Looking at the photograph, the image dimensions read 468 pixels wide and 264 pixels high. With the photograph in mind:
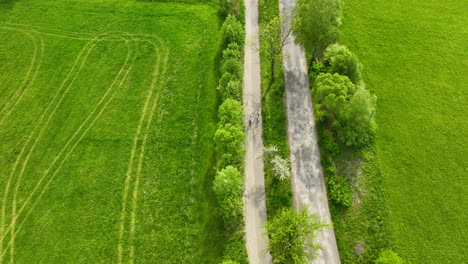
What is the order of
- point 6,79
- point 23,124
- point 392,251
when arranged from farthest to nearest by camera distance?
point 6,79
point 23,124
point 392,251

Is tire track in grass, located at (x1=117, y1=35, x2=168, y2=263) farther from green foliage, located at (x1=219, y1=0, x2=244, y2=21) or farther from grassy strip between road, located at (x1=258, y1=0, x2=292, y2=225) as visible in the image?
grassy strip between road, located at (x1=258, y1=0, x2=292, y2=225)

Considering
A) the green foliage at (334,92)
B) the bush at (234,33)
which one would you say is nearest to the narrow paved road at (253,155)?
the bush at (234,33)

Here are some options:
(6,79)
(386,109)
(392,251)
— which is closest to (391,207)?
(392,251)

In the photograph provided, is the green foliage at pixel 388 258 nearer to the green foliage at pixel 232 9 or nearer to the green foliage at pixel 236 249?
the green foliage at pixel 236 249

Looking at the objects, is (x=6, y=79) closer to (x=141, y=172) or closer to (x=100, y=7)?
(x=100, y=7)

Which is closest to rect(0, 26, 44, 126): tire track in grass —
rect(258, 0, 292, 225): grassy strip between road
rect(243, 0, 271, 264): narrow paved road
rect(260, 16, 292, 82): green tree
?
rect(243, 0, 271, 264): narrow paved road

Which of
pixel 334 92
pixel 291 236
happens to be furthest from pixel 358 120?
pixel 291 236

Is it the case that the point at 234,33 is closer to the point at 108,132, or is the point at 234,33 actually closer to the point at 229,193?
the point at 108,132
